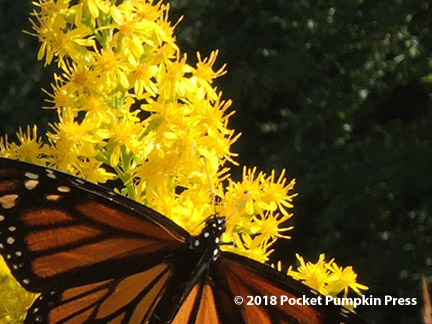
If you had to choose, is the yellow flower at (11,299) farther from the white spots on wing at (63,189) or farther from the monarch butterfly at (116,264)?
the white spots on wing at (63,189)

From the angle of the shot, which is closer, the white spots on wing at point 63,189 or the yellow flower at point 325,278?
the white spots on wing at point 63,189

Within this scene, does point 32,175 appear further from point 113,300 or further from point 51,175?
point 113,300

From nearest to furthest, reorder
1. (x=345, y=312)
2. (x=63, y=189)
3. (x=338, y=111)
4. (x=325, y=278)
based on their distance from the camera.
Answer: (x=345, y=312), (x=63, y=189), (x=325, y=278), (x=338, y=111)

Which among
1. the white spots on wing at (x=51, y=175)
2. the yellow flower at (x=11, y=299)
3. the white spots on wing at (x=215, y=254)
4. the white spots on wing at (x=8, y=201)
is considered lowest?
the yellow flower at (x=11, y=299)

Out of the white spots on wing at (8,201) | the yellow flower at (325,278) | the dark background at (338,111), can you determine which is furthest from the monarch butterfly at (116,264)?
the dark background at (338,111)

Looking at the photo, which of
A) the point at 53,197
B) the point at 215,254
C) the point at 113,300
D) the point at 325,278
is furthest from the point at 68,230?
the point at 325,278

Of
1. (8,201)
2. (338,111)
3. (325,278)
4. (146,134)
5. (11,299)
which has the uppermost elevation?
(338,111)

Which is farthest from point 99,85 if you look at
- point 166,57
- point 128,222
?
point 128,222

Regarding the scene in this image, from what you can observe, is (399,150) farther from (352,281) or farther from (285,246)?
(352,281)
